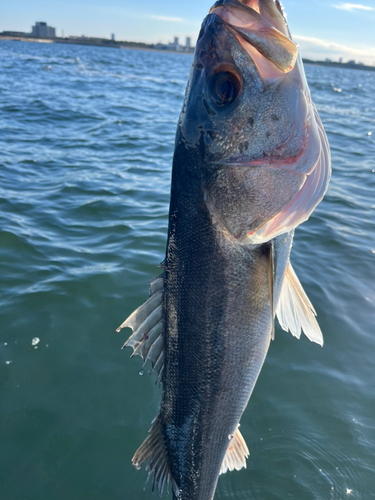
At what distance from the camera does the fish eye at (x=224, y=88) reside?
5.42 ft

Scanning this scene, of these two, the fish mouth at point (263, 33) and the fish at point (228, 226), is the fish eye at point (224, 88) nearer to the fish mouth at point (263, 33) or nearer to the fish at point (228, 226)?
the fish at point (228, 226)

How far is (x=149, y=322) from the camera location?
197 cm

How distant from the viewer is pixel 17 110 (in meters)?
14.4

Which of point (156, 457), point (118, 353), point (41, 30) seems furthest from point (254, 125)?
point (41, 30)

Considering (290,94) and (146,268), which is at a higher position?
(290,94)

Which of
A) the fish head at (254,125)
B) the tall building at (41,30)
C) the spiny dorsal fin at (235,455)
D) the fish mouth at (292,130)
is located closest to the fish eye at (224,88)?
the fish head at (254,125)

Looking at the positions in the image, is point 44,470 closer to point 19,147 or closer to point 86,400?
point 86,400

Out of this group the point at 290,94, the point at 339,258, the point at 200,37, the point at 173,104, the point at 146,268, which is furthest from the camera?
the point at 173,104

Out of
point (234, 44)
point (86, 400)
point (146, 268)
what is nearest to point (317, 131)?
point (234, 44)

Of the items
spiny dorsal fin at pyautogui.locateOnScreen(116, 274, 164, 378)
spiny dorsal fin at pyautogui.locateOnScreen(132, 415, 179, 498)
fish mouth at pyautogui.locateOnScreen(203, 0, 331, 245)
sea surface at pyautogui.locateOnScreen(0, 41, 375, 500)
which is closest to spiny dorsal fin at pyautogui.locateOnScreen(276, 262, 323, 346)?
fish mouth at pyautogui.locateOnScreen(203, 0, 331, 245)

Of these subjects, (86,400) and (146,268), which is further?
(146,268)

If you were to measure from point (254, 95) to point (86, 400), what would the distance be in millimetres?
3026

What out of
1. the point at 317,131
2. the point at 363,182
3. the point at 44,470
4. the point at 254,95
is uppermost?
the point at 254,95

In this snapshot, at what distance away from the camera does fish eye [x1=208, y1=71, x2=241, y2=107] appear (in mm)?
1652
